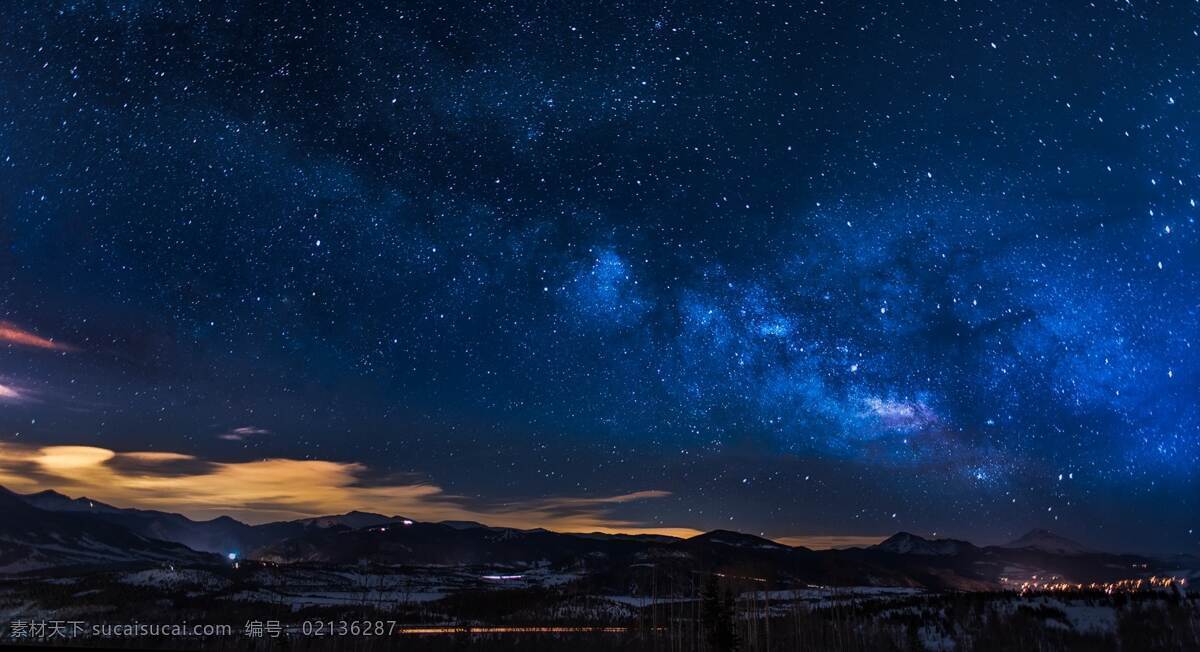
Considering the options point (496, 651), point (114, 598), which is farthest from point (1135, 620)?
point (114, 598)

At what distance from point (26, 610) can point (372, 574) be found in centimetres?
11506

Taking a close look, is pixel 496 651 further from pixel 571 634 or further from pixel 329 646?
pixel 571 634

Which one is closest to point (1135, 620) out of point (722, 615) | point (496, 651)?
point (722, 615)

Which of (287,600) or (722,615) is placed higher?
(722,615)

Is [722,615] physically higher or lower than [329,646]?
→ higher

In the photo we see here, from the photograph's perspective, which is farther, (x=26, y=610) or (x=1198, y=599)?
(x=26, y=610)

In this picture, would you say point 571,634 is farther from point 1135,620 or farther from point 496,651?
point 1135,620

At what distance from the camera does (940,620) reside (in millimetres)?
67938

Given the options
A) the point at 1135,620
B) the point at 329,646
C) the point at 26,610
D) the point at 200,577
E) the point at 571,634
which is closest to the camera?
the point at 329,646

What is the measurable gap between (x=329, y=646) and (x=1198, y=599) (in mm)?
73825

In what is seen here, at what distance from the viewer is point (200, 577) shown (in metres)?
134

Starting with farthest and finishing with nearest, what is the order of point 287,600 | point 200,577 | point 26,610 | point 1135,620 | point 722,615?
point 200,577, point 287,600, point 26,610, point 1135,620, point 722,615

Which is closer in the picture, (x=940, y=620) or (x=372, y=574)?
(x=940, y=620)

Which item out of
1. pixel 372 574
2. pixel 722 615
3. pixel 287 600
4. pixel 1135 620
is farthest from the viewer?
pixel 372 574
